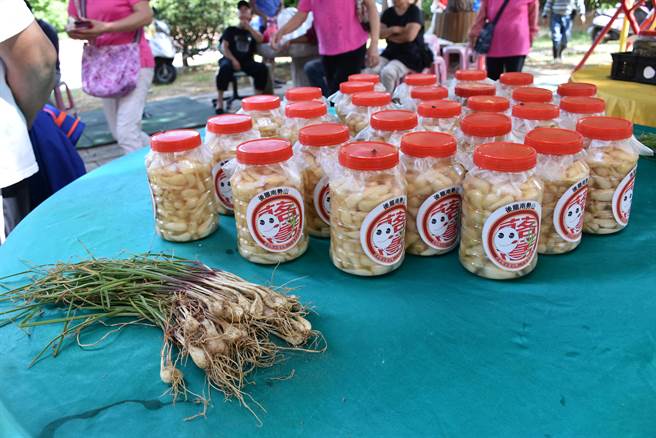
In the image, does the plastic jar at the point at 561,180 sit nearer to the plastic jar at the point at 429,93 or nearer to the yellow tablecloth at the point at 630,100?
the plastic jar at the point at 429,93

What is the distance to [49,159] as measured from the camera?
2.10 meters

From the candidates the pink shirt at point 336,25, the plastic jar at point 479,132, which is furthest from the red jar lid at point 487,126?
the pink shirt at point 336,25

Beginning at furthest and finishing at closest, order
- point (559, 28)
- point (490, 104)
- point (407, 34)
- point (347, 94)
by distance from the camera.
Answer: point (559, 28), point (407, 34), point (347, 94), point (490, 104)

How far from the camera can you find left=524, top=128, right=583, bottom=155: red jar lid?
3.35 ft

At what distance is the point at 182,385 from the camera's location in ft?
2.56

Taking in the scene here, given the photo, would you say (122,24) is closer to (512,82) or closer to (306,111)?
(306,111)

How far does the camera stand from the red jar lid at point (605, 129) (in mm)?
1097

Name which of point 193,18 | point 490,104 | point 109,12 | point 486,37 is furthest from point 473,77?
point 193,18

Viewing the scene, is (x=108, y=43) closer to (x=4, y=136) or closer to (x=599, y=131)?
(x=4, y=136)

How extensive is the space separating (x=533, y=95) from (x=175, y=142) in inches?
38.0

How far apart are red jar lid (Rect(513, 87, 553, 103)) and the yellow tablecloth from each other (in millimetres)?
852

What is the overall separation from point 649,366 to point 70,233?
4.30 feet

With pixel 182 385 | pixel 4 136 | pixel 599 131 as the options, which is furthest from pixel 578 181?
pixel 4 136

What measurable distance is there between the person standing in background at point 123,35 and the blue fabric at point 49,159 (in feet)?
2.37
